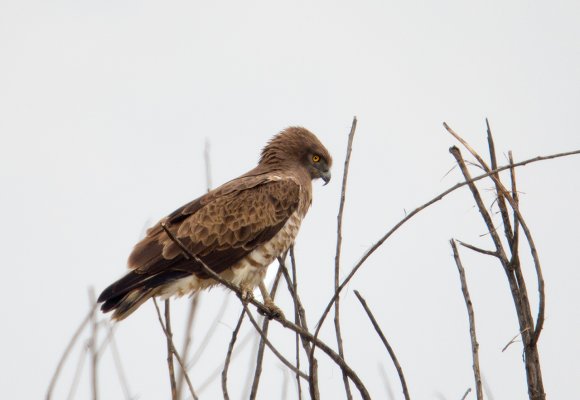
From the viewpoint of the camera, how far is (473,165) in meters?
4.28

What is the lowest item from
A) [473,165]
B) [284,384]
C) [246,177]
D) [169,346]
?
[284,384]

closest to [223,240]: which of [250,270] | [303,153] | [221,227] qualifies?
[221,227]

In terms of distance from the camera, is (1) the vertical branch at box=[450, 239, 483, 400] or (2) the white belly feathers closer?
(1) the vertical branch at box=[450, 239, 483, 400]

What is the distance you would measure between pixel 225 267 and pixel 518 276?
3.78m

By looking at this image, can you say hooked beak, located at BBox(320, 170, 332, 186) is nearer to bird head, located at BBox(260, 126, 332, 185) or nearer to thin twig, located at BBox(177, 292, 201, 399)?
Answer: bird head, located at BBox(260, 126, 332, 185)

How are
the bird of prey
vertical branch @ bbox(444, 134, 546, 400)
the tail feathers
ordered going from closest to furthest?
vertical branch @ bbox(444, 134, 546, 400), the tail feathers, the bird of prey

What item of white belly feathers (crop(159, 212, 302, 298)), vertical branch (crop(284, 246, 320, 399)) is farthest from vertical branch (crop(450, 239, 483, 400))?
white belly feathers (crop(159, 212, 302, 298))

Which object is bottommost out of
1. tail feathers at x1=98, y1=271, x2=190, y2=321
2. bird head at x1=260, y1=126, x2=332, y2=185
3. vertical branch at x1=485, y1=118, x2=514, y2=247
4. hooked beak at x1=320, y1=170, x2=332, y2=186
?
vertical branch at x1=485, y1=118, x2=514, y2=247

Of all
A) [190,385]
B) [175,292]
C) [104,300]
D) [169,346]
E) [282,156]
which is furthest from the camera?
[282,156]

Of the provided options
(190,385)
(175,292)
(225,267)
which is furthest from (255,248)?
(190,385)

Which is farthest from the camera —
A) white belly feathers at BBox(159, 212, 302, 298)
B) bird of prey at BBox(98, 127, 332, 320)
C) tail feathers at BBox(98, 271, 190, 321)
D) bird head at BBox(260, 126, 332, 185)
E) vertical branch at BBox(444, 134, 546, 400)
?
bird head at BBox(260, 126, 332, 185)

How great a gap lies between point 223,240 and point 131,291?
1.06 meters

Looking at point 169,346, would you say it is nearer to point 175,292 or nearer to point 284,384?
point 284,384

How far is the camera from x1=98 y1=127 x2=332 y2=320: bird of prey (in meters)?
6.62
